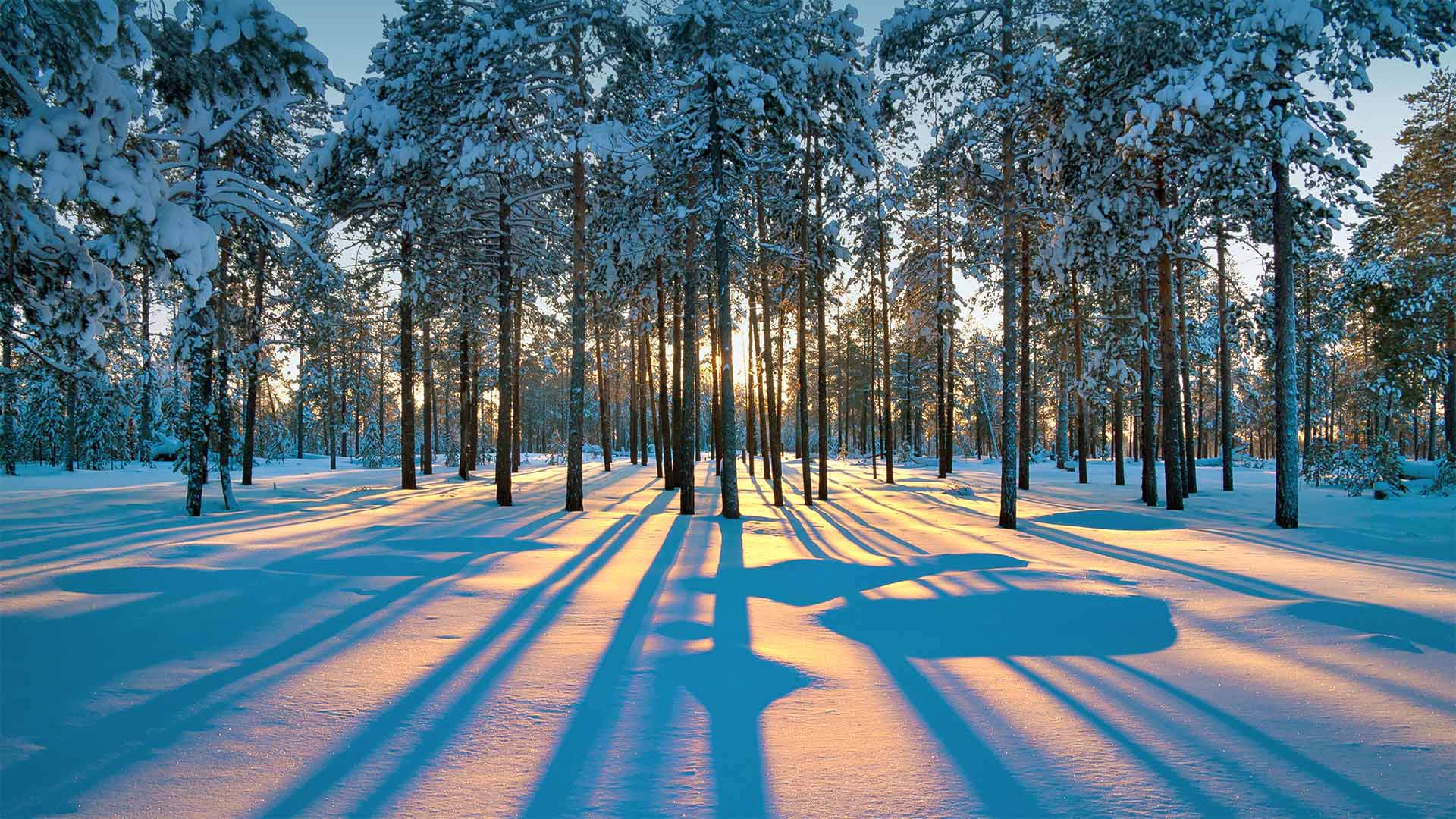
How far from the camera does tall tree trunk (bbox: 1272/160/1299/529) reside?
11789 mm

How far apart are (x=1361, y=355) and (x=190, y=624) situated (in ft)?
164

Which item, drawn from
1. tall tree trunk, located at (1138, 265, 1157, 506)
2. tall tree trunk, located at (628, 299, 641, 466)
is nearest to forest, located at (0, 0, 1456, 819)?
tall tree trunk, located at (1138, 265, 1157, 506)

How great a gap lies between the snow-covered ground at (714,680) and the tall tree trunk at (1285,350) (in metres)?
2.98

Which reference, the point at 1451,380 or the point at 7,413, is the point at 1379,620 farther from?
the point at 7,413

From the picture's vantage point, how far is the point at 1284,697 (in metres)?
3.84

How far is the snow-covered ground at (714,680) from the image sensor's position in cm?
284

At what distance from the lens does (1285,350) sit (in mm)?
11852

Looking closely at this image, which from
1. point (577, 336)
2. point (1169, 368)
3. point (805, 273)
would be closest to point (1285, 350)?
point (1169, 368)

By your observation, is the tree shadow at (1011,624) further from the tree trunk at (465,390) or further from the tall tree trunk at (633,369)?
the tree trunk at (465,390)

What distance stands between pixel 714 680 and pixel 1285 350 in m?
12.9

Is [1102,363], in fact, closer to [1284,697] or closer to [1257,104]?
[1257,104]

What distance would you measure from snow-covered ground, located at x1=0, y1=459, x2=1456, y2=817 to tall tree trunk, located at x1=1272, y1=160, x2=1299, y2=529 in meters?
2.98

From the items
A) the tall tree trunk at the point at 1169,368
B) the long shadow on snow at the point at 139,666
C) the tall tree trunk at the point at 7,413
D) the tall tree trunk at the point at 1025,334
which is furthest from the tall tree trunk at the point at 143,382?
the tall tree trunk at the point at 1025,334

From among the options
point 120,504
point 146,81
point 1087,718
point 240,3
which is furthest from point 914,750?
point 120,504
